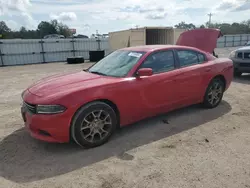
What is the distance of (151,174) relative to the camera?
103 inches

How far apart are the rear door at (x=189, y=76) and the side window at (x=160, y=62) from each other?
192 mm

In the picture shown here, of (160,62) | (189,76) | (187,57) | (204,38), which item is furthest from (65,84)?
(204,38)

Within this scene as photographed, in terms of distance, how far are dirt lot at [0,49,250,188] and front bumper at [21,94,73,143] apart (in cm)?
30

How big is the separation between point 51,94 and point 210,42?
640 cm

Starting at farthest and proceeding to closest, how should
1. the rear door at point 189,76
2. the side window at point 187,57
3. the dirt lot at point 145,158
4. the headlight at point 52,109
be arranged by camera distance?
1. the side window at point 187,57
2. the rear door at point 189,76
3. the headlight at point 52,109
4. the dirt lot at point 145,158

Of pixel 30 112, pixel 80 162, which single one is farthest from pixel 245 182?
pixel 30 112

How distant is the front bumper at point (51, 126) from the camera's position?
290cm

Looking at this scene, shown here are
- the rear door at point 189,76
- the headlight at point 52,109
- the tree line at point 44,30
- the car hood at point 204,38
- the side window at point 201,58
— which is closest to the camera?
the headlight at point 52,109

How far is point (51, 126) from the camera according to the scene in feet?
9.56

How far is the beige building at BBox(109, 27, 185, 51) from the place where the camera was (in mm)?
12906

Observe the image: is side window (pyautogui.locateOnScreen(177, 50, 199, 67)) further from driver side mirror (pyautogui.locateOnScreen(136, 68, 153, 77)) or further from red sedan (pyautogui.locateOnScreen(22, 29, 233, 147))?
driver side mirror (pyautogui.locateOnScreen(136, 68, 153, 77))

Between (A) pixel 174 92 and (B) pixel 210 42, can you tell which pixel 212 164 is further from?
(B) pixel 210 42

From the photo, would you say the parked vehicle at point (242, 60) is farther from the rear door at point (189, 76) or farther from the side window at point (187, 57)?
the side window at point (187, 57)

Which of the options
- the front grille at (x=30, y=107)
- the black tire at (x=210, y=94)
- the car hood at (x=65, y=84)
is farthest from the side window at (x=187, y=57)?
the front grille at (x=30, y=107)
